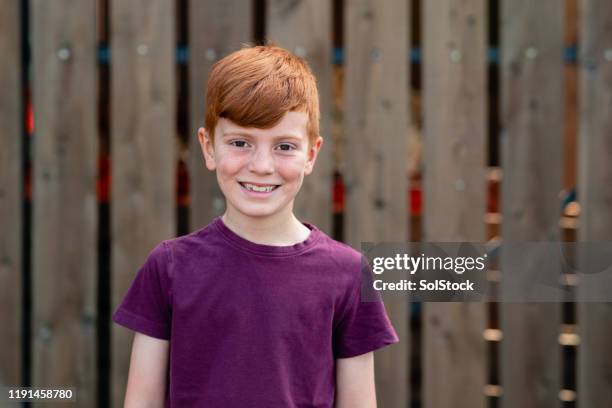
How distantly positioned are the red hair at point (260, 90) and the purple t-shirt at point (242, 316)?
24 cm

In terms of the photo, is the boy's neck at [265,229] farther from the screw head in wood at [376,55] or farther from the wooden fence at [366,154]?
the screw head in wood at [376,55]

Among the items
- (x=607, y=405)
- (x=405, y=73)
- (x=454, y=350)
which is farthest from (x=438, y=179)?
(x=607, y=405)

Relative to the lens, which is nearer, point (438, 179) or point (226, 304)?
point (226, 304)

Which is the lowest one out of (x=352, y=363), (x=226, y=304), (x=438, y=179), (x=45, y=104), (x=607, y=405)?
(x=607, y=405)

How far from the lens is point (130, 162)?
337cm

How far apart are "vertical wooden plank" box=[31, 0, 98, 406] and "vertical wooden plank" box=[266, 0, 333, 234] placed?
2.52 feet

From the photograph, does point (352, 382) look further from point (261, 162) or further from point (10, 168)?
point (10, 168)

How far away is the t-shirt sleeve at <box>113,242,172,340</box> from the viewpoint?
64.7 inches

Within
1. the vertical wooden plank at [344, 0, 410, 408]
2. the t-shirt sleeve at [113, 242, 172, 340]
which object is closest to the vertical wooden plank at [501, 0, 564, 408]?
the vertical wooden plank at [344, 0, 410, 408]

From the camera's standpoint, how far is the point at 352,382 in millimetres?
1716

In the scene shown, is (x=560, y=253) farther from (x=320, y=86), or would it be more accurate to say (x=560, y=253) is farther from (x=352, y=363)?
(x=352, y=363)

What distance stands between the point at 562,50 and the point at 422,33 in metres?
0.57

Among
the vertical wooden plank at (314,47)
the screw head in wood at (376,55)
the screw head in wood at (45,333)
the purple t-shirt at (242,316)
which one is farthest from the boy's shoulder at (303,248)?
the screw head in wood at (45,333)

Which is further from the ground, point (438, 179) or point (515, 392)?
point (438, 179)
